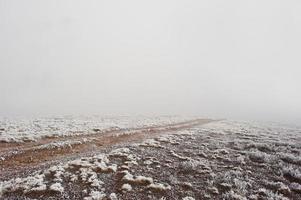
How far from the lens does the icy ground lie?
35.6ft

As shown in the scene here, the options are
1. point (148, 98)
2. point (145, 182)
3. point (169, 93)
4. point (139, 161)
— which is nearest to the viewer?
point (145, 182)

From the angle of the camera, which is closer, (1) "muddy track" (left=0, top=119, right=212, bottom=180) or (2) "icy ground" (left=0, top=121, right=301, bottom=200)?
(2) "icy ground" (left=0, top=121, right=301, bottom=200)

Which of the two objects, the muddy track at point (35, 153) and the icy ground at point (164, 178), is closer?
the icy ground at point (164, 178)

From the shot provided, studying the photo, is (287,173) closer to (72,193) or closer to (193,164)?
(193,164)

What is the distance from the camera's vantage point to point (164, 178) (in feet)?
43.8

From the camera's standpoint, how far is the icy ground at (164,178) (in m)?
10.9

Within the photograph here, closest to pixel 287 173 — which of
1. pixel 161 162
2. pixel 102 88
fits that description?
pixel 161 162

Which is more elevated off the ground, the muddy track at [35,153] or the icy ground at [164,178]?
the muddy track at [35,153]

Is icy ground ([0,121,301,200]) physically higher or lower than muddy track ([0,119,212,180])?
lower

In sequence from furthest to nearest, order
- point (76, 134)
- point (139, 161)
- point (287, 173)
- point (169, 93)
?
point (169, 93) < point (76, 134) < point (139, 161) < point (287, 173)

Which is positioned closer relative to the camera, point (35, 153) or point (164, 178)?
point (164, 178)

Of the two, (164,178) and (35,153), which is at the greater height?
(35,153)

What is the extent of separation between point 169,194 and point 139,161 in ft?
17.2

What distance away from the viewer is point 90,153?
57.5 feet
